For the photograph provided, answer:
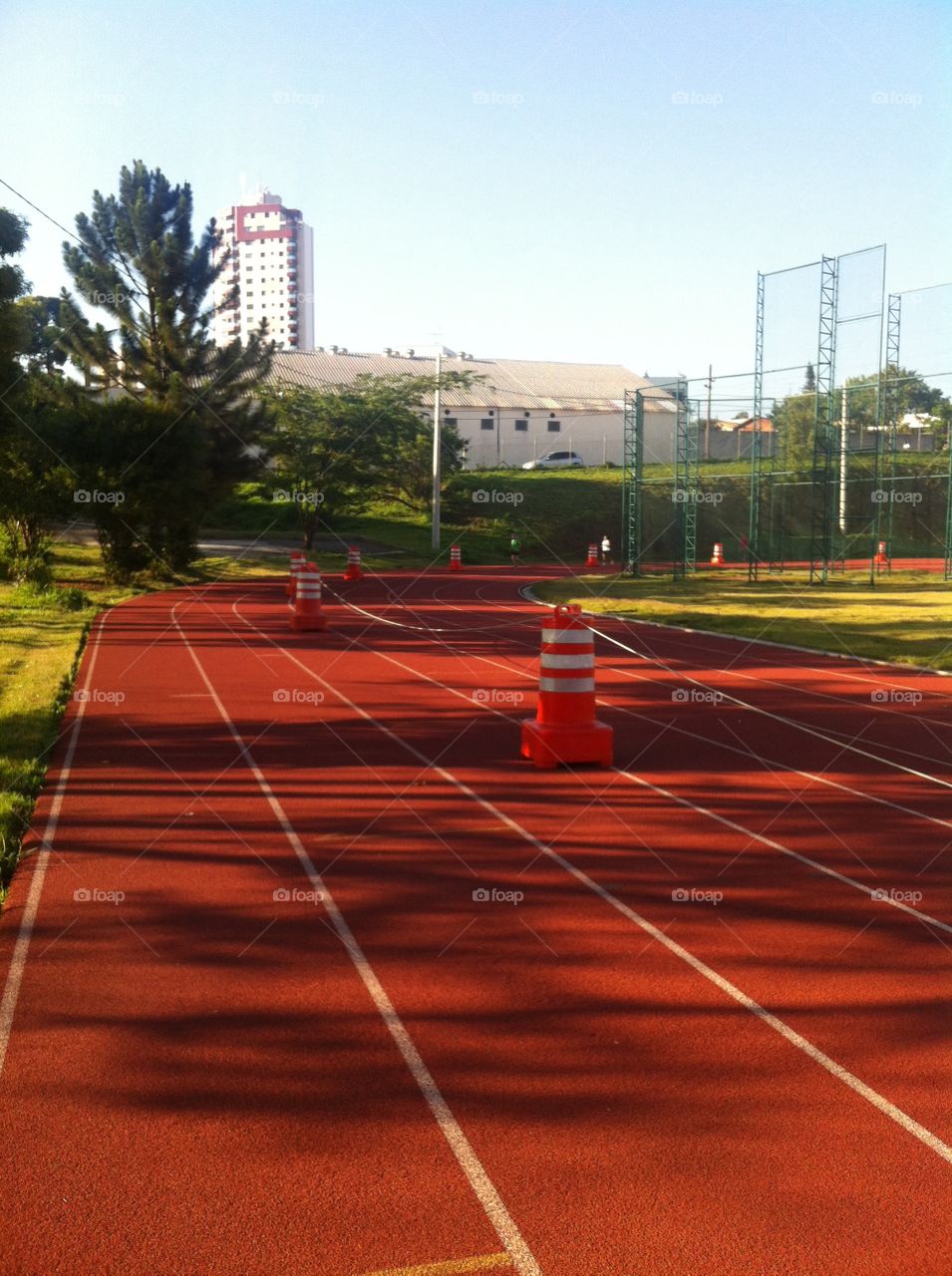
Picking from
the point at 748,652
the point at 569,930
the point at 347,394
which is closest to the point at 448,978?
the point at 569,930

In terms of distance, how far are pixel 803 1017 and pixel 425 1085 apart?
5.03ft

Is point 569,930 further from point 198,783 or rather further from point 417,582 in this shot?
point 417,582

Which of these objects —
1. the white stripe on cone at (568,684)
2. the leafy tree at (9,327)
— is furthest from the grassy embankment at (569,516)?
the white stripe on cone at (568,684)

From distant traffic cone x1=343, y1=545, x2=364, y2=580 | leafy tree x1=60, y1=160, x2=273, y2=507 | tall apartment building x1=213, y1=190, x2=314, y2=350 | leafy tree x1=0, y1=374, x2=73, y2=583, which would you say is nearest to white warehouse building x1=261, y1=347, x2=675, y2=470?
leafy tree x1=60, y1=160, x2=273, y2=507

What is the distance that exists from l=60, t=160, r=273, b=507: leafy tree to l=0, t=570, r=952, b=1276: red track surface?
30.4 metres

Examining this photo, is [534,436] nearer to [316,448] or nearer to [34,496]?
[316,448]

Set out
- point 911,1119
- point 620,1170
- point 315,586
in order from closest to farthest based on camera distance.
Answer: point 620,1170
point 911,1119
point 315,586

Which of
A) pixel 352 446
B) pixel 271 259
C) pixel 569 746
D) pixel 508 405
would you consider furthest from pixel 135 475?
pixel 271 259

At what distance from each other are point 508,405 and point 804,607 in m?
48.9

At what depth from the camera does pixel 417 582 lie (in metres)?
34.6

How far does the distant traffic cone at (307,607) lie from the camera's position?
786 inches

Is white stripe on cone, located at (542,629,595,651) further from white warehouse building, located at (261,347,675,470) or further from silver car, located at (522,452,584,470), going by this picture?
silver car, located at (522,452,584,470)

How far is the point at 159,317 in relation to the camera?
39625mm

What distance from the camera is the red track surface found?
11.5ft
